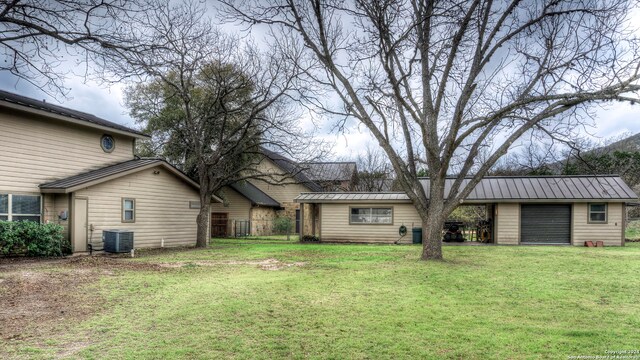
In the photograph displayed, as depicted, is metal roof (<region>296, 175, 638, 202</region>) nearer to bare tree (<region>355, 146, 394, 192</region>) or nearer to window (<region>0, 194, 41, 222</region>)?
window (<region>0, 194, 41, 222</region>)

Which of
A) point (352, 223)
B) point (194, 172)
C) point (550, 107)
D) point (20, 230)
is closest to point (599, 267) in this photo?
point (550, 107)

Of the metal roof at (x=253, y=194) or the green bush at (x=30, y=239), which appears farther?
the metal roof at (x=253, y=194)

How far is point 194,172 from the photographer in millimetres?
26906

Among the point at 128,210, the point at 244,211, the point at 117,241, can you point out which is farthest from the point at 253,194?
the point at 117,241

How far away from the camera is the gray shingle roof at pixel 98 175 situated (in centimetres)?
1370

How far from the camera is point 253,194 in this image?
30.7 metres

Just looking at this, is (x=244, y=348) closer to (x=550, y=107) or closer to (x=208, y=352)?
(x=208, y=352)

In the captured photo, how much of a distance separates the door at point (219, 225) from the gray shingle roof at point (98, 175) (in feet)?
37.9

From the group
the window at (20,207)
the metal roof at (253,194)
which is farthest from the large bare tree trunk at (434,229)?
the metal roof at (253,194)

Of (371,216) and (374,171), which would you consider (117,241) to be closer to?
(371,216)

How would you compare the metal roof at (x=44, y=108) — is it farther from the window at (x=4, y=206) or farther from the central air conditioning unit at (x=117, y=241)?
the central air conditioning unit at (x=117, y=241)

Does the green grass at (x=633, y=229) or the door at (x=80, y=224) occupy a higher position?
the door at (x=80, y=224)

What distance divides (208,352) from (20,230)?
1109 cm

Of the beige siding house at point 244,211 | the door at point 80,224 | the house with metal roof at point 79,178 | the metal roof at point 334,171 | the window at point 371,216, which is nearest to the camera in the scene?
the house with metal roof at point 79,178
